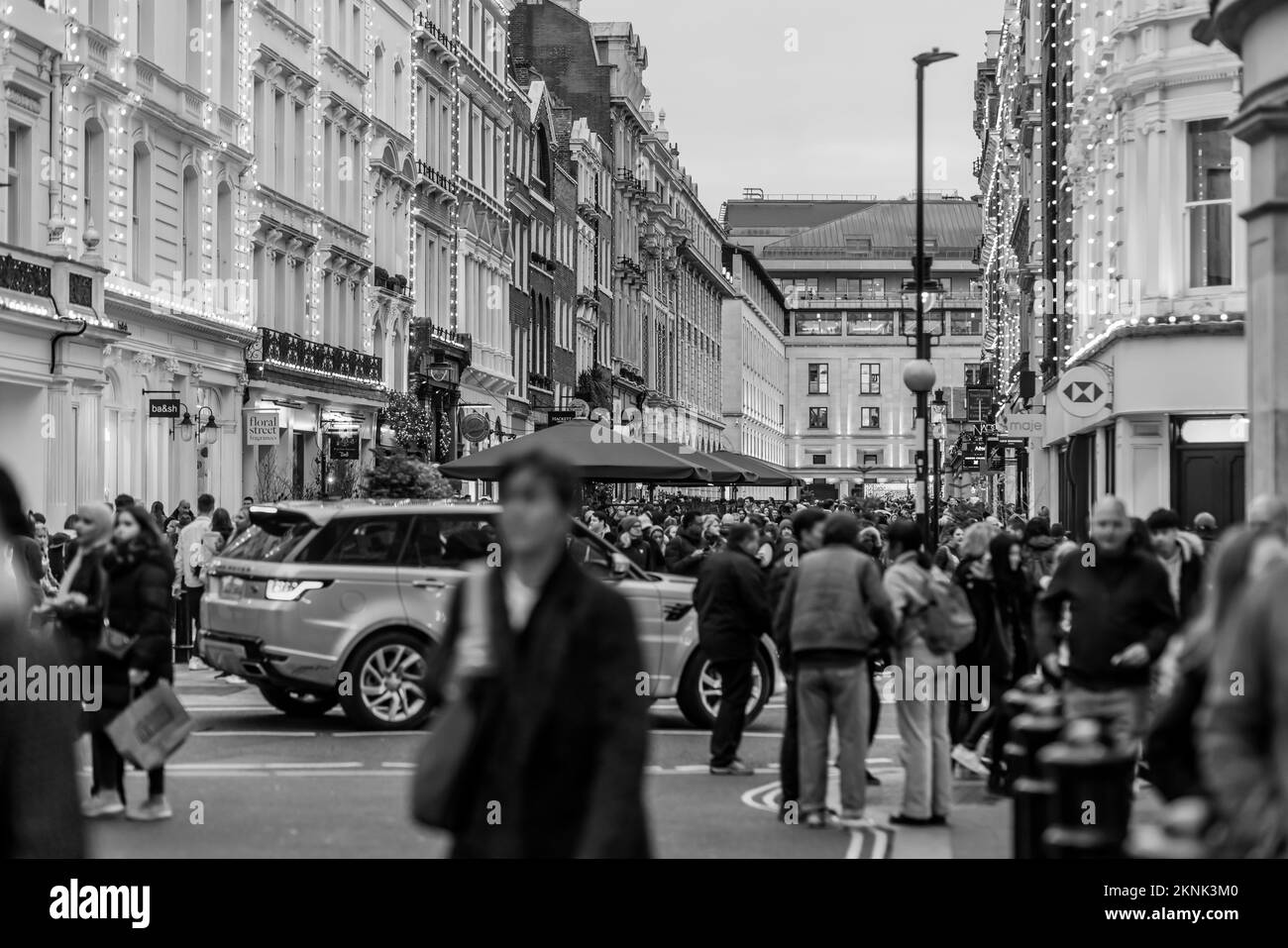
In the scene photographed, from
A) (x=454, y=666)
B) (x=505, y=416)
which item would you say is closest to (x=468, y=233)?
(x=505, y=416)

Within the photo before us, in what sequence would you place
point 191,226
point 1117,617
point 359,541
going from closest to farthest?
point 1117,617 → point 359,541 → point 191,226

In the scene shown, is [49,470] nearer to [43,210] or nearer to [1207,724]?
[43,210]

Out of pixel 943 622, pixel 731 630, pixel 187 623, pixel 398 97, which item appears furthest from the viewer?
pixel 398 97

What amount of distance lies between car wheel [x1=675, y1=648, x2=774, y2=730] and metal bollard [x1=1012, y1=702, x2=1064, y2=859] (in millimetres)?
8605

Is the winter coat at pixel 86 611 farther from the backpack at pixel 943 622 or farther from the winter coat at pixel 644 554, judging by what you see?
the winter coat at pixel 644 554

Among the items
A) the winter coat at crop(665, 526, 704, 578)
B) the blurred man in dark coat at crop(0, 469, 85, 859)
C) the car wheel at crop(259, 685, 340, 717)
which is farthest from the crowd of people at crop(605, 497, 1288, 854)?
A: the car wheel at crop(259, 685, 340, 717)

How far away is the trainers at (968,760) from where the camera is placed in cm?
1388

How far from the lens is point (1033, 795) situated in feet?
23.5

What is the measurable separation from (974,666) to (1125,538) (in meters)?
3.01

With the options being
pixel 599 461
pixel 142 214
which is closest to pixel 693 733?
pixel 599 461

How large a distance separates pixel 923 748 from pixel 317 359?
1267 inches

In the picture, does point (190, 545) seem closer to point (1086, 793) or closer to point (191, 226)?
point (191, 226)

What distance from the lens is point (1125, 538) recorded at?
10.6 metres

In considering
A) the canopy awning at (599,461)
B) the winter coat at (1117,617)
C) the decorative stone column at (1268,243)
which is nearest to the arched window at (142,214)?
the canopy awning at (599,461)
